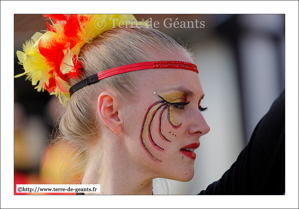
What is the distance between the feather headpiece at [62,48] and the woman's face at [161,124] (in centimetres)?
46

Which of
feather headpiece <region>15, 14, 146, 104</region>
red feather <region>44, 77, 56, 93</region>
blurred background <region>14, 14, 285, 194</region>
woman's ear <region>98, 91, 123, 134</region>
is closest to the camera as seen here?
woman's ear <region>98, 91, 123, 134</region>

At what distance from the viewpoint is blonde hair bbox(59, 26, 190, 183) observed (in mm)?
1908

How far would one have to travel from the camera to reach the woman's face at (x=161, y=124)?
1.90 metres

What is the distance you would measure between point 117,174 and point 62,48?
2.88 ft

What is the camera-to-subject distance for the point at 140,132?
1.91m

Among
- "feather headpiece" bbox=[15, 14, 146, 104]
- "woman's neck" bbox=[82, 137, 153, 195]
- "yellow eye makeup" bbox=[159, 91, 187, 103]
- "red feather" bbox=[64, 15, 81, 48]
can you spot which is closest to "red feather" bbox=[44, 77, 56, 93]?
"feather headpiece" bbox=[15, 14, 146, 104]

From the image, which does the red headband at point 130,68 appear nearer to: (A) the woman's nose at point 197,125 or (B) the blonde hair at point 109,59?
(B) the blonde hair at point 109,59

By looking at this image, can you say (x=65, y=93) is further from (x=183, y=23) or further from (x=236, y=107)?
(x=236, y=107)

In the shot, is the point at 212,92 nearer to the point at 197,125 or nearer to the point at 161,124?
the point at 197,125

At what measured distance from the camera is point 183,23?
7.50 ft

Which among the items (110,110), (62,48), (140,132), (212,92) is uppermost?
(62,48)

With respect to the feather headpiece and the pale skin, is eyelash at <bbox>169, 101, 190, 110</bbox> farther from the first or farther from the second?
the feather headpiece

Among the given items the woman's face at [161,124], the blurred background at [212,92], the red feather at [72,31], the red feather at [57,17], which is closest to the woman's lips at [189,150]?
the woman's face at [161,124]

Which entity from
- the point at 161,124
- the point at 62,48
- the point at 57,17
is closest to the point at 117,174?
the point at 161,124
